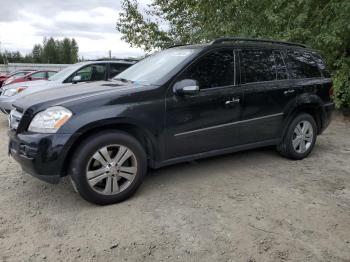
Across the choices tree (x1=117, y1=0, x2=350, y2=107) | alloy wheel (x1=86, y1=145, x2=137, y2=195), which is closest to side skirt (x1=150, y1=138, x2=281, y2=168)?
alloy wheel (x1=86, y1=145, x2=137, y2=195)

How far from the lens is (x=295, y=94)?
5145 millimetres

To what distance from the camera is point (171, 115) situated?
3982mm

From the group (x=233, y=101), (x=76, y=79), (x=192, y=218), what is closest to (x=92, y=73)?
(x=76, y=79)

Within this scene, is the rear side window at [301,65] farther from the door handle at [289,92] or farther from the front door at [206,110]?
the front door at [206,110]

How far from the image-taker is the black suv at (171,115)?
348 centimetres

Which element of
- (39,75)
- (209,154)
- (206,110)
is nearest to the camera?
(206,110)

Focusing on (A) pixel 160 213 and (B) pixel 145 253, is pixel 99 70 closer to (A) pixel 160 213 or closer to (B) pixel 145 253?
(A) pixel 160 213

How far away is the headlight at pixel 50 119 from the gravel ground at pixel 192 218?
0.86 meters

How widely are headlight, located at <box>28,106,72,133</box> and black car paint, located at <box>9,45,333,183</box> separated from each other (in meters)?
0.05

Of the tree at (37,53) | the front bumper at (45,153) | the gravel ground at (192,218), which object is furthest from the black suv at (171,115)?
the tree at (37,53)

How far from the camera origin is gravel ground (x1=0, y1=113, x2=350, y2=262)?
286cm

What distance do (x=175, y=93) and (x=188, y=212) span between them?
136 cm

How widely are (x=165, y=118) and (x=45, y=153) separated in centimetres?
134

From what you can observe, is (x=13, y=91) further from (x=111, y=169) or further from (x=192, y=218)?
(x=192, y=218)
